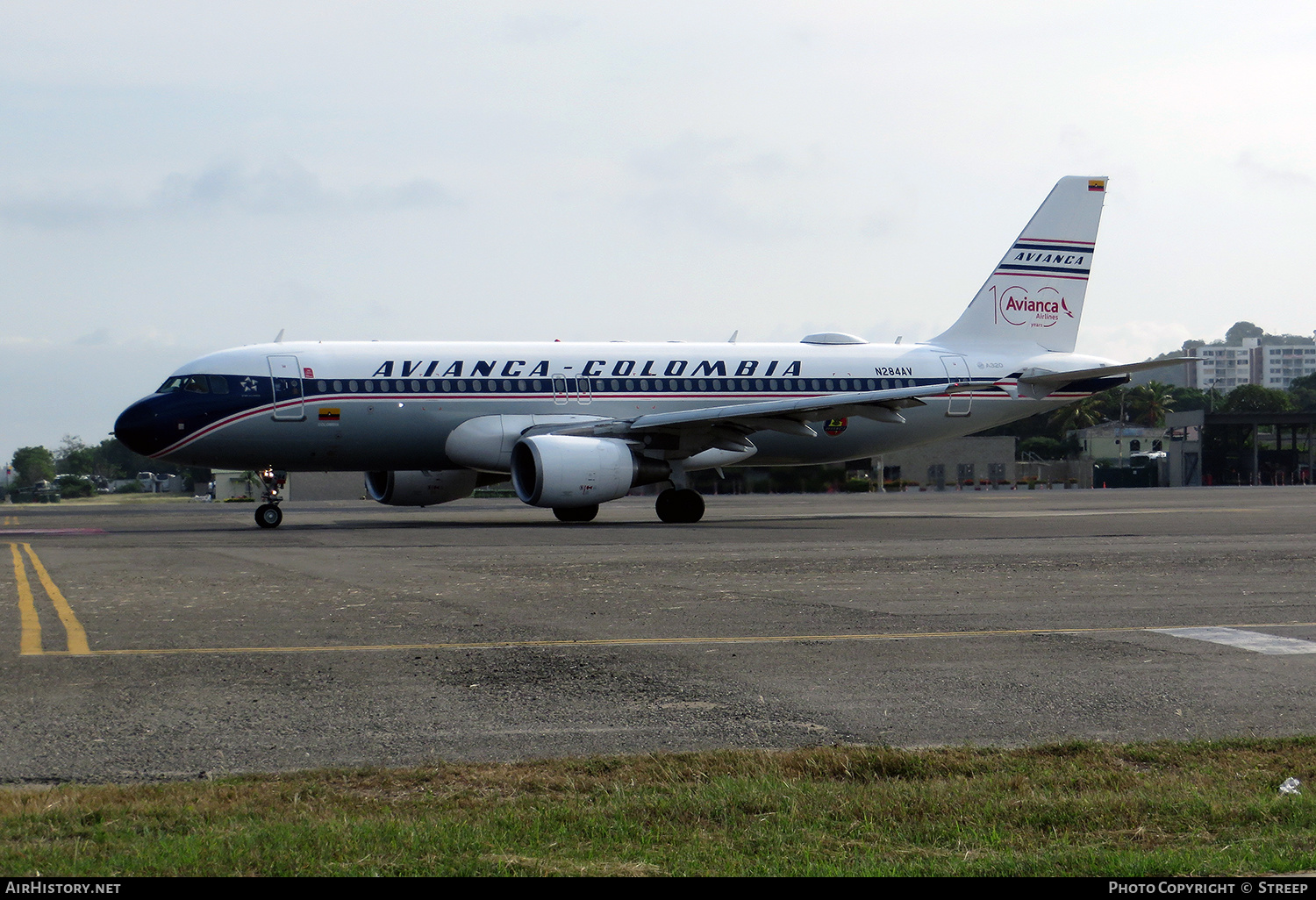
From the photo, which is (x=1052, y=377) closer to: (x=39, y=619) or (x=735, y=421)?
(x=735, y=421)

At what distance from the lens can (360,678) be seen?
8.39 meters

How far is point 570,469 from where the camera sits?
2686 cm

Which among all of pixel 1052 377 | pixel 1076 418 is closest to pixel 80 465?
pixel 1076 418

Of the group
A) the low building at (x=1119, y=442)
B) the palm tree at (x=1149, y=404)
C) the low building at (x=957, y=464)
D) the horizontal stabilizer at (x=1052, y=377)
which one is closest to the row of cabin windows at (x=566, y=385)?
the horizontal stabilizer at (x=1052, y=377)

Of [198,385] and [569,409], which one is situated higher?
[198,385]

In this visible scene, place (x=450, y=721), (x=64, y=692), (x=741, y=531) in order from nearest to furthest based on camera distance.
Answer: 1. (x=450, y=721)
2. (x=64, y=692)
3. (x=741, y=531)

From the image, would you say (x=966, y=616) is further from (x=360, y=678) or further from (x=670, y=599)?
(x=360, y=678)

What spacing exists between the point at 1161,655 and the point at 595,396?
21449 millimetres

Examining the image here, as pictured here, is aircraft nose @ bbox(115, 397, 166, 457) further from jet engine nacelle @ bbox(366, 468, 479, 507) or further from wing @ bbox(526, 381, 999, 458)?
wing @ bbox(526, 381, 999, 458)

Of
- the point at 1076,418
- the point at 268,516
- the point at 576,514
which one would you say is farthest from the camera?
the point at 1076,418

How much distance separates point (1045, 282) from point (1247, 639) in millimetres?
26599

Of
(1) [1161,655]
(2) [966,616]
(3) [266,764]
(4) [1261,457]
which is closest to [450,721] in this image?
(3) [266,764]

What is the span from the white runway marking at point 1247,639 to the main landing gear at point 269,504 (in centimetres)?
2114

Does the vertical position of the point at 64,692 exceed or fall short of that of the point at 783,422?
it falls short
